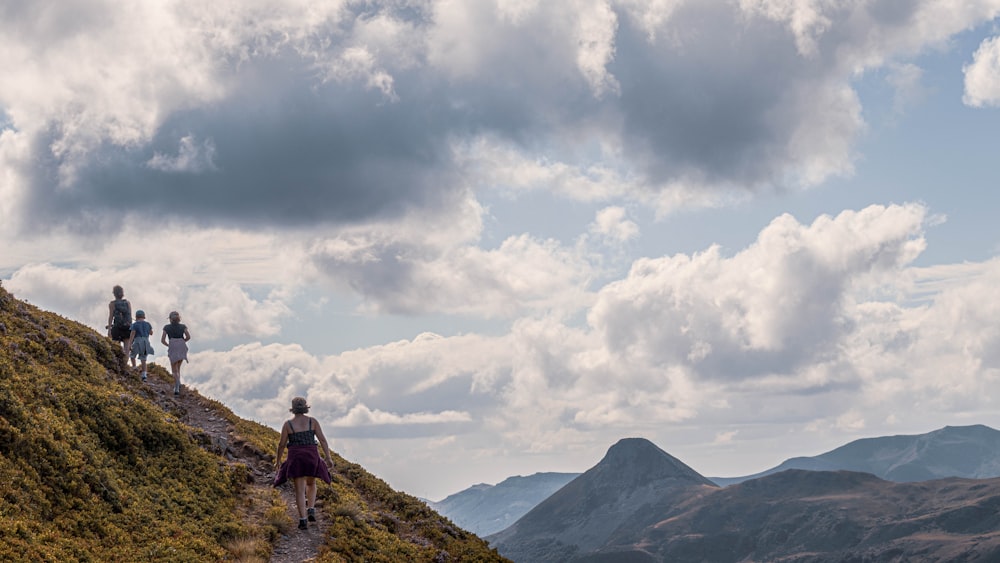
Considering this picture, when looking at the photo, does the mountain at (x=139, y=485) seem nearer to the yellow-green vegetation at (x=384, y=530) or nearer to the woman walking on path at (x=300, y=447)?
the yellow-green vegetation at (x=384, y=530)

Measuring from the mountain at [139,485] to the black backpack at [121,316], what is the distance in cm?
109

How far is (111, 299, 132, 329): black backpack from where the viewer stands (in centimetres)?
3497

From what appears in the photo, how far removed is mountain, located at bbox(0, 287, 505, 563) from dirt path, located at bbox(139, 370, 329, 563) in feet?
0.27

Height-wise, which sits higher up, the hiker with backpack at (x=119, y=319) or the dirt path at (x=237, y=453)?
the hiker with backpack at (x=119, y=319)

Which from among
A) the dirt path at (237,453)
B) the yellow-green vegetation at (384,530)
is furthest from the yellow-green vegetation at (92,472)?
the yellow-green vegetation at (384,530)

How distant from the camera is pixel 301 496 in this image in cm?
2273

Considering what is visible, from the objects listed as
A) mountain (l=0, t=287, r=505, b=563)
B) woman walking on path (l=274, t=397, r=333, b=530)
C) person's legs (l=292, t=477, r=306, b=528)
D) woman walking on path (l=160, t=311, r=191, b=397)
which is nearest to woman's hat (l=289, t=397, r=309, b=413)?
woman walking on path (l=274, t=397, r=333, b=530)

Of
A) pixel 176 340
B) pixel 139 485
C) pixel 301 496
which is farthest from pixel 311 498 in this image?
pixel 176 340

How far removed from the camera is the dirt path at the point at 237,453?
2236 cm

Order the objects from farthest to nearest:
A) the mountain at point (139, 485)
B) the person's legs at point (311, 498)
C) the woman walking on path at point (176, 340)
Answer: the woman walking on path at point (176, 340) < the person's legs at point (311, 498) < the mountain at point (139, 485)

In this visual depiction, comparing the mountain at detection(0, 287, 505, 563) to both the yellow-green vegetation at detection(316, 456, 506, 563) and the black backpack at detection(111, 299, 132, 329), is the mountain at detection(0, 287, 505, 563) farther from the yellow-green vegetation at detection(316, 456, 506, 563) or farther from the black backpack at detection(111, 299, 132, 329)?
the black backpack at detection(111, 299, 132, 329)

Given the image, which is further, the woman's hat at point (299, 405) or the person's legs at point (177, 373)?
the person's legs at point (177, 373)

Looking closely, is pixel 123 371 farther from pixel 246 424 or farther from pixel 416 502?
pixel 416 502

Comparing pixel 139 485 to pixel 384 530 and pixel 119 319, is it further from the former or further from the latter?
pixel 119 319
